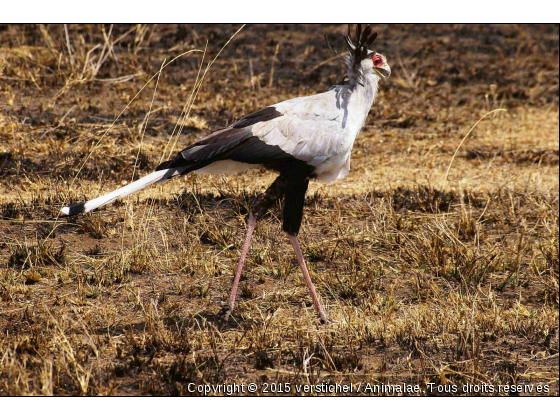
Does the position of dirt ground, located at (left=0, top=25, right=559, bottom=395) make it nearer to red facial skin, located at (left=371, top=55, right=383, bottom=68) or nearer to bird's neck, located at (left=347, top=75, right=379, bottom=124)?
bird's neck, located at (left=347, top=75, right=379, bottom=124)

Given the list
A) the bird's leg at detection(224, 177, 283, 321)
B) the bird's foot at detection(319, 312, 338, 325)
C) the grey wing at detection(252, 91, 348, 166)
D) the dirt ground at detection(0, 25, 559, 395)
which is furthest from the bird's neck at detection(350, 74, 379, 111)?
the bird's foot at detection(319, 312, 338, 325)

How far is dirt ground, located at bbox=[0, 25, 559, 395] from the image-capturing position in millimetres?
4418

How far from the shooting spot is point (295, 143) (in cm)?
489

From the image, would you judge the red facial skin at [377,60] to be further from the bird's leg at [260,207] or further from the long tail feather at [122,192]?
the long tail feather at [122,192]

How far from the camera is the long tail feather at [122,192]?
4363 mm

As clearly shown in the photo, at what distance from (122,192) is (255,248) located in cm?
184

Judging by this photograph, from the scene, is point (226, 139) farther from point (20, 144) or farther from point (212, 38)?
point (212, 38)

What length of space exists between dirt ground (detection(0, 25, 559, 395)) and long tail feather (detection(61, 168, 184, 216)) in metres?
0.78

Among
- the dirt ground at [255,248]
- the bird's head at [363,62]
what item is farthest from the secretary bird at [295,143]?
the dirt ground at [255,248]

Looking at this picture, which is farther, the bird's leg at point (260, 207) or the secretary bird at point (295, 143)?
the bird's leg at point (260, 207)

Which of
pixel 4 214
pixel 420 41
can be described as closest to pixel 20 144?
pixel 4 214

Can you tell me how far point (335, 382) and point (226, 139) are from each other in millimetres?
1720

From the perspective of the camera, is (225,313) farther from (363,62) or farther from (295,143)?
(363,62)

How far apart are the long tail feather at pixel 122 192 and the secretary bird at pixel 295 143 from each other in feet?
0.03
